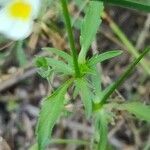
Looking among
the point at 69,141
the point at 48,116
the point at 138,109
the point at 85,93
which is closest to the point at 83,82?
the point at 85,93

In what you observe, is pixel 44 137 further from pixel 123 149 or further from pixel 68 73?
pixel 123 149

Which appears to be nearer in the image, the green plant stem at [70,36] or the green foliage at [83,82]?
the green plant stem at [70,36]


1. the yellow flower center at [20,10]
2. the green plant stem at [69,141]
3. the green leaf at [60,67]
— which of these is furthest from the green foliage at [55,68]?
the green plant stem at [69,141]

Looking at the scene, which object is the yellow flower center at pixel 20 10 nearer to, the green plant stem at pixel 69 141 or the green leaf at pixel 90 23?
the green leaf at pixel 90 23

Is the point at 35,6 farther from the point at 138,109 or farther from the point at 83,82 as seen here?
the point at 138,109

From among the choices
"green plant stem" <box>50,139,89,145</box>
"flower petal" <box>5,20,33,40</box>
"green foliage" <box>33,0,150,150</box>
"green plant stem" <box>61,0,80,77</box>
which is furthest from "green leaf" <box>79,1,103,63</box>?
"green plant stem" <box>50,139,89,145</box>

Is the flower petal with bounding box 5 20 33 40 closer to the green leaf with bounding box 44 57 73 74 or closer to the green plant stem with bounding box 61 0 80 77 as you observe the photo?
the green plant stem with bounding box 61 0 80 77
